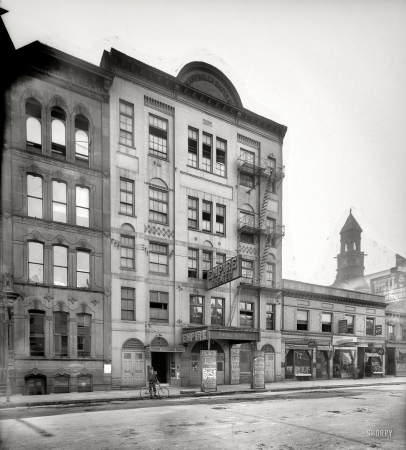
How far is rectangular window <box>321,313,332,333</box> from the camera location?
1497 inches

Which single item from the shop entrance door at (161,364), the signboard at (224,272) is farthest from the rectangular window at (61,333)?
the signboard at (224,272)

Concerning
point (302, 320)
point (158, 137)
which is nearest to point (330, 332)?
point (302, 320)

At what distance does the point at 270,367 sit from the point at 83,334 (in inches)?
590

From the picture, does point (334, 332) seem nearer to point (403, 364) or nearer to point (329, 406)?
point (403, 364)

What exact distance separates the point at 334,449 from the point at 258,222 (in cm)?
2463

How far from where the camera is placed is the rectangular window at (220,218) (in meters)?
31.4

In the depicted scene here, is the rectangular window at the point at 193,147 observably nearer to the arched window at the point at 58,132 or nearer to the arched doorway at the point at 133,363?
the arched window at the point at 58,132

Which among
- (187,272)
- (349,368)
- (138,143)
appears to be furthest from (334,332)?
(138,143)

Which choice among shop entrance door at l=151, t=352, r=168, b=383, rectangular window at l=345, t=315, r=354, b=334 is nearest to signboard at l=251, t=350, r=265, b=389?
shop entrance door at l=151, t=352, r=168, b=383

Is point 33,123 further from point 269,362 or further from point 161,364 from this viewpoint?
point 269,362

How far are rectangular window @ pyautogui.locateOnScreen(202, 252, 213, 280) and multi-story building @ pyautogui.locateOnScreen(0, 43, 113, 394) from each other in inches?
276

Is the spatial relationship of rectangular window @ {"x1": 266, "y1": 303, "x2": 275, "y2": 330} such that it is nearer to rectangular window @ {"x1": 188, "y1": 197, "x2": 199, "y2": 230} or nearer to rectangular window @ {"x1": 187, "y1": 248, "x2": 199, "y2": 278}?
rectangular window @ {"x1": 187, "y1": 248, "x2": 199, "y2": 278}

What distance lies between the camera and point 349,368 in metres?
38.7

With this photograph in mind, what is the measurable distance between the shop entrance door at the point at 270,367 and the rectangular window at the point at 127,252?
13.0m
